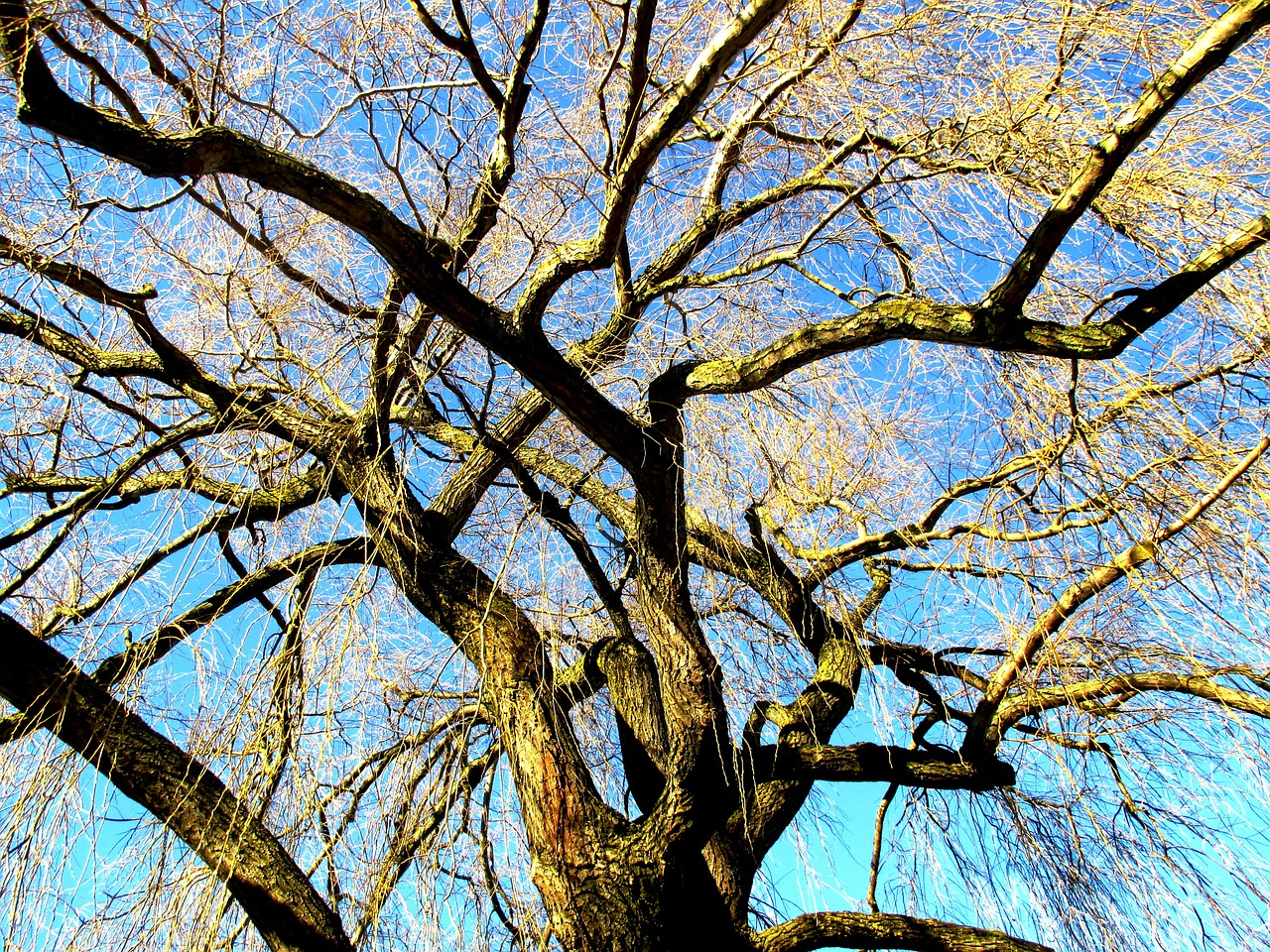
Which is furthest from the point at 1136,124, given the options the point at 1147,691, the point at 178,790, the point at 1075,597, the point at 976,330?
the point at 178,790

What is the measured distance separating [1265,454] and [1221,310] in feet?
1.41

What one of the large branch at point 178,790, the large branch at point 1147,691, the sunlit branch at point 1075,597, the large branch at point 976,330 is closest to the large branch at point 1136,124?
the large branch at point 976,330

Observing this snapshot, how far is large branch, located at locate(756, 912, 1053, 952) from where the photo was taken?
2393 mm

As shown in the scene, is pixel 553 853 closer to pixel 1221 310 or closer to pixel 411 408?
pixel 411 408

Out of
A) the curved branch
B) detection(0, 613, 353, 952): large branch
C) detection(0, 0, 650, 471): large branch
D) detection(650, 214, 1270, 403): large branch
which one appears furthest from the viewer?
the curved branch

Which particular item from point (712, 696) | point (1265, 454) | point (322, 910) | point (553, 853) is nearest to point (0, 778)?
point (322, 910)

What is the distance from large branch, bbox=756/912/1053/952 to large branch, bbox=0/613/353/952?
3.35ft

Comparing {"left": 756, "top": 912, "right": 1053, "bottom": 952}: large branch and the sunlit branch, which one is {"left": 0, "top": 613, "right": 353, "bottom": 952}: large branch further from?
the sunlit branch

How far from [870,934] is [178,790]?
5.47ft

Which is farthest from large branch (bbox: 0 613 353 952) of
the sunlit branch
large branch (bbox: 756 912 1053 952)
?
the sunlit branch

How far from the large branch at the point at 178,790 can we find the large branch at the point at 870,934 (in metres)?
1.02

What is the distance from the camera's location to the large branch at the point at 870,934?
239 centimetres

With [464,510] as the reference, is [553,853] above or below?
below

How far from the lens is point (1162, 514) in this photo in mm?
2199
